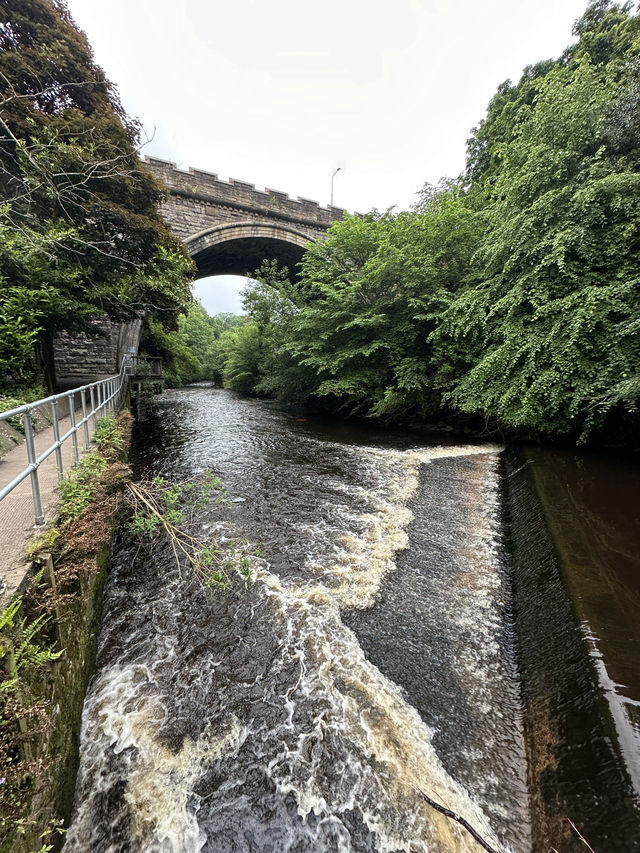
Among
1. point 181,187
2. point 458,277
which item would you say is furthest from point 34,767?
point 181,187

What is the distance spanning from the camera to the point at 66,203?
655cm

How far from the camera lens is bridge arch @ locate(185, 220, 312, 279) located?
43.4 ft

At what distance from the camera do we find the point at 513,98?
1186 cm

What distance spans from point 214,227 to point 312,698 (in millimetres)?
15433

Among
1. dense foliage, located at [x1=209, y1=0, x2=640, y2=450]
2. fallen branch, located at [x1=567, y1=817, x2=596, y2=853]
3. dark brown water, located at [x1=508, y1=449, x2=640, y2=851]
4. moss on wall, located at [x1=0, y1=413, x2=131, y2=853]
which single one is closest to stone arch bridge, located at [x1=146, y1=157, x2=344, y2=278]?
dense foliage, located at [x1=209, y1=0, x2=640, y2=450]

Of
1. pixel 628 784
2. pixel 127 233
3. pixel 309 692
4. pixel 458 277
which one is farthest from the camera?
pixel 458 277

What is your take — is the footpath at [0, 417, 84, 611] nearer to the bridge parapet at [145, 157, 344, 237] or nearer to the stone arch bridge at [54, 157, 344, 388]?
the stone arch bridge at [54, 157, 344, 388]

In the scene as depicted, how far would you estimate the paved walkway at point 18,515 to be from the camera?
67.2 inches

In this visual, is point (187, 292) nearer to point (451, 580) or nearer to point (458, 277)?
point (458, 277)

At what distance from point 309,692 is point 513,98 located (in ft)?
60.5

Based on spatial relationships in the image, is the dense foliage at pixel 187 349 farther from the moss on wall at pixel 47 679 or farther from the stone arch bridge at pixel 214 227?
the moss on wall at pixel 47 679

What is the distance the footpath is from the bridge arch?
449 inches

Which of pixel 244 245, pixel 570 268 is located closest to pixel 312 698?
pixel 570 268

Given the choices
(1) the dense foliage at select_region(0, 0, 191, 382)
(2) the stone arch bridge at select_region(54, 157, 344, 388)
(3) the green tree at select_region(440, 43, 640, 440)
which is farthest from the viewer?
(2) the stone arch bridge at select_region(54, 157, 344, 388)
